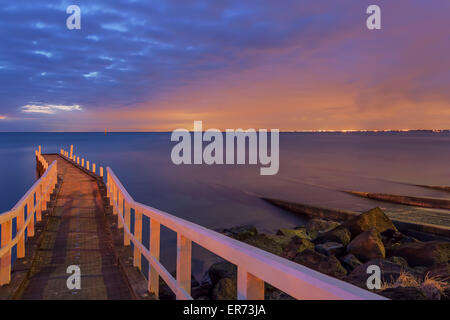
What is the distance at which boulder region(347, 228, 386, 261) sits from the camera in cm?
874

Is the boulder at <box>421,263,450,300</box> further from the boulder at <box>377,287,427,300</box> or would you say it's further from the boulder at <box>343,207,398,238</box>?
the boulder at <box>343,207,398,238</box>

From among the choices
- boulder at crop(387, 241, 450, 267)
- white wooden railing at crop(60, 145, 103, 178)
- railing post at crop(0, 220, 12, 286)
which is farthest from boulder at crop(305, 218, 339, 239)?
railing post at crop(0, 220, 12, 286)

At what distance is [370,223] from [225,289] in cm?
689

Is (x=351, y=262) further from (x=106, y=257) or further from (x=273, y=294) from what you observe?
(x=106, y=257)

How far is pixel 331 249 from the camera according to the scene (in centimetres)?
970

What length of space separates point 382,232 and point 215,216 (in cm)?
933

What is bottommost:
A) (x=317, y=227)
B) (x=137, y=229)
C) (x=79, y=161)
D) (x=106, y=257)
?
(x=317, y=227)

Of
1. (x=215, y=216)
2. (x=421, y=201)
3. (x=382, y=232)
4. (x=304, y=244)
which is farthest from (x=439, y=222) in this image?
(x=215, y=216)

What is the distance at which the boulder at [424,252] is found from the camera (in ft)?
25.4

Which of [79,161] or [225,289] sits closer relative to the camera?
[225,289]

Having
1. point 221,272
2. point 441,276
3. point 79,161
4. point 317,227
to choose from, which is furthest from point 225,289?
point 79,161

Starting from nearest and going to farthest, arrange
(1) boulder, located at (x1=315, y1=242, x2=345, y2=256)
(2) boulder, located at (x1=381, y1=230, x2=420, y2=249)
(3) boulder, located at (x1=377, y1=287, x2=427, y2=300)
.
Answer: (3) boulder, located at (x1=377, y1=287, x2=427, y2=300) → (1) boulder, located at (x1=315, y1=242, x2=345, y2=256) → (2) boulder, located at (x1=381, y1=230, x2=420, y2=249)

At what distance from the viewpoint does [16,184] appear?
87.7 ft

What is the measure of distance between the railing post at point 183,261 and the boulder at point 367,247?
8.00m
